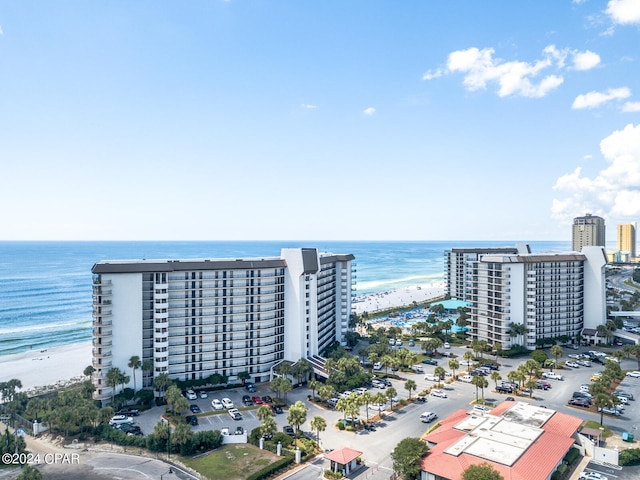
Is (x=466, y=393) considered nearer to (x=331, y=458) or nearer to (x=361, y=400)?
(x=361, y=400)

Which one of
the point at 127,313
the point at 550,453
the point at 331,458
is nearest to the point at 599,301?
the point at 550,453

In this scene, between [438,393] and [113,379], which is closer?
[113,379]

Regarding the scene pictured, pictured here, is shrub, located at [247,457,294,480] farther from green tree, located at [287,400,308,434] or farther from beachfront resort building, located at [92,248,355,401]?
beachfront resort building, located at [92,248,355,401]

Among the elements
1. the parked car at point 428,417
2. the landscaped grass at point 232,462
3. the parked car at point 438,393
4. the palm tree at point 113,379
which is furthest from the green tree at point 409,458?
the palm tree at point 113,379

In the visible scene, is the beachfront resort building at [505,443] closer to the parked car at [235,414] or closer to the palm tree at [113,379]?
the parked car at [235,414]

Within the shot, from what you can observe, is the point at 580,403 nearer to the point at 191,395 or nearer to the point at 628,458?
the point at 628,458

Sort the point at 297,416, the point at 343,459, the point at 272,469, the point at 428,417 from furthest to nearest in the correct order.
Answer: the point at 428,417 → the point at 297,416 → the point at 272,469 → the point at 343,459

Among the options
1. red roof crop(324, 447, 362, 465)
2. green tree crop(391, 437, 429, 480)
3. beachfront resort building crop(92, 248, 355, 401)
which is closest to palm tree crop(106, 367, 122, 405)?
beachfront resort building crop(92, 248, 355, 401)

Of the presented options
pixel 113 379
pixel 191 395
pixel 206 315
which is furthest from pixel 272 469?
pixel 206 315
